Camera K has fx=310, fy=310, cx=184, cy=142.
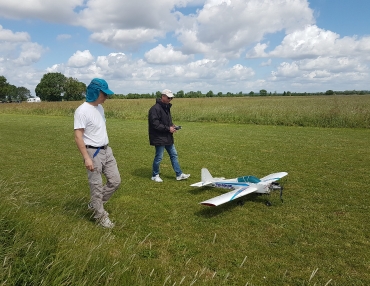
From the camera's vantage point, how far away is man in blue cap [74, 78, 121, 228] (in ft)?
14.1

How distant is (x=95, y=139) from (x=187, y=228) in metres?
1.95

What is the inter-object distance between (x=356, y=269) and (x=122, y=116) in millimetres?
27787

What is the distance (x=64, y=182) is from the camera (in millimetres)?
7418

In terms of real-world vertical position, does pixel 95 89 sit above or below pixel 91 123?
above

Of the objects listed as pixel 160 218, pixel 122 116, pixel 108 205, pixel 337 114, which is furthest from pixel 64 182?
pixel 122 116

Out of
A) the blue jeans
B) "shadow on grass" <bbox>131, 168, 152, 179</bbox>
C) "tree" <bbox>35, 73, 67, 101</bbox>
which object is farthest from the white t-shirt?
"tree" <bbox>35, 73, 67, 101</bbox>

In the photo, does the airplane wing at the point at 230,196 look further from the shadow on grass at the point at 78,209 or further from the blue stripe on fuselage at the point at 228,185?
the shadow on grass at the point at 78,209

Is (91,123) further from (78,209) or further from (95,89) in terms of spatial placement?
(78,209)

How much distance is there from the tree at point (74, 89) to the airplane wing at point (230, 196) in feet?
290

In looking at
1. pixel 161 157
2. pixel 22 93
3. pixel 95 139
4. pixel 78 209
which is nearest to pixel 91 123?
pixel 95 139

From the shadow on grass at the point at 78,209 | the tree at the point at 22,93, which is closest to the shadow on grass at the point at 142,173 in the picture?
the shadow on grass at the point at 78,209

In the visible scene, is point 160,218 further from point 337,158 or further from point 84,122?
point 337,158

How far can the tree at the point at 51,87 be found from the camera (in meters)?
99.6

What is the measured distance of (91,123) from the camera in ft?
14.4
